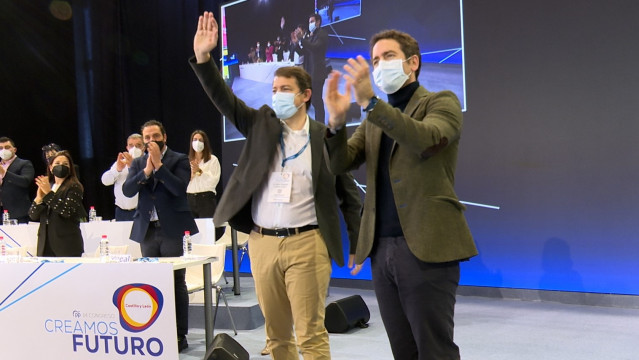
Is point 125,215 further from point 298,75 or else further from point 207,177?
point 298,75

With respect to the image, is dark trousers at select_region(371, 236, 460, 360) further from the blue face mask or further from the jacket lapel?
the blue face mask

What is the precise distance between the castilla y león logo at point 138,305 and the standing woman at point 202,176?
3408 millimetres

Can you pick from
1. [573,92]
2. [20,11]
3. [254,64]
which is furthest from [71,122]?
[573,92]

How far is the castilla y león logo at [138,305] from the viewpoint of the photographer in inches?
126

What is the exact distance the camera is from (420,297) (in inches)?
72.7

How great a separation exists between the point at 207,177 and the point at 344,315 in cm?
265

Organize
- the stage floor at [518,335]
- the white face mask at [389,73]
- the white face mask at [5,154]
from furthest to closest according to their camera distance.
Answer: the white face mask at [5,154]
the stage floor at [518,335]
the white face mask at [389,73]

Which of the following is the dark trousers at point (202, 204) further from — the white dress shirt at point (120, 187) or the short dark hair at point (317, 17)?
the short dark hair at point (317, 17)

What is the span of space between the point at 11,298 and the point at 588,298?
14.9 ft

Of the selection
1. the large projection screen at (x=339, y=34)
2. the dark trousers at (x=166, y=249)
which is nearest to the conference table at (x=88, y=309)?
the dark trousers at (x=166, y=249)

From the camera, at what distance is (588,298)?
546cm

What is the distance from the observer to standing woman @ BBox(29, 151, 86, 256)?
482 cm

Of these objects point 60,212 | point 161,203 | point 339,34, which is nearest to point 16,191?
point 60,212

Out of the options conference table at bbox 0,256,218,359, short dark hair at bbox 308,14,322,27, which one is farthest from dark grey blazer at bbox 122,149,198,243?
short dark hair at bbox 308,14,322,27
